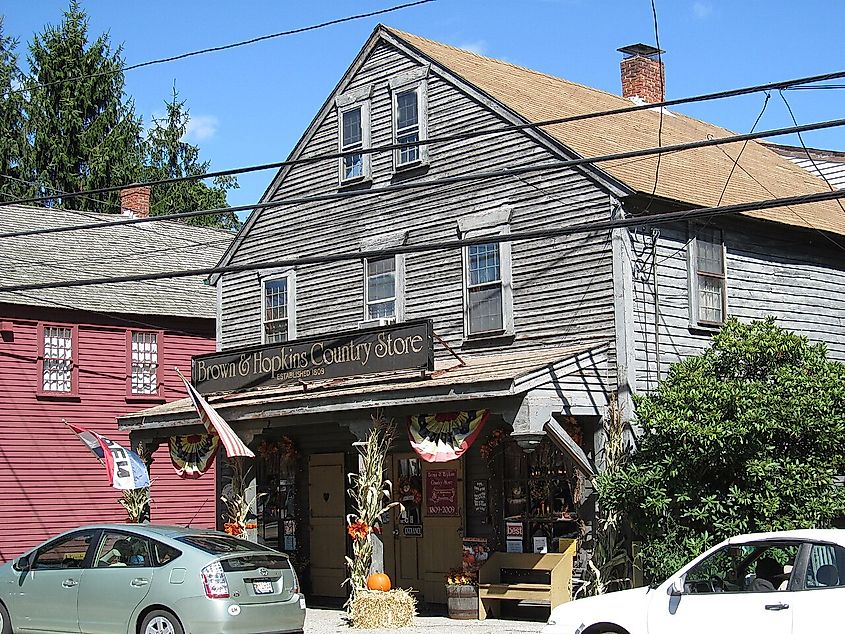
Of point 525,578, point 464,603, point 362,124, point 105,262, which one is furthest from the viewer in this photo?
point 105,262

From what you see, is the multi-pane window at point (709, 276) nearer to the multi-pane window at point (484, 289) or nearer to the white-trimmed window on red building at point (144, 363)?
the multi-pane window at point (484, 289)

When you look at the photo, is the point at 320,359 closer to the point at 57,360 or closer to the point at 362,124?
the point at 362,124

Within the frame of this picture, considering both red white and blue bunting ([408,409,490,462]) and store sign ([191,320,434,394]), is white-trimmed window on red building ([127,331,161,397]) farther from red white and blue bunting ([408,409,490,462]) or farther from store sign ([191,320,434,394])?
red white and blue bunting ([408,409,490,462])

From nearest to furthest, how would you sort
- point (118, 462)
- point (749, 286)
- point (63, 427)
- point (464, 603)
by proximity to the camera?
point (464, 603), point (749, 286), point (118, 462), point (63, 427)

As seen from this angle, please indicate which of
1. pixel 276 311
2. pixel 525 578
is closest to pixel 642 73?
pixel 276 311

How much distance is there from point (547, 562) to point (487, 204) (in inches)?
238

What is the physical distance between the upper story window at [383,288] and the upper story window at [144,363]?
33.2 ft

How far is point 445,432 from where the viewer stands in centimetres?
1741

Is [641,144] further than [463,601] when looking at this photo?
Yes

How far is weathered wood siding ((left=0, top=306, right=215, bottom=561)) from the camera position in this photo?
91.2ft

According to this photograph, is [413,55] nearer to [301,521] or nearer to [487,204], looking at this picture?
[487,204]

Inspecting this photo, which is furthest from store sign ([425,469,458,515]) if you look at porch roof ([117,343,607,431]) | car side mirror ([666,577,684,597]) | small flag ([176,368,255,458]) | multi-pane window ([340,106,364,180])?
car side mirror ([666,577,684,597])

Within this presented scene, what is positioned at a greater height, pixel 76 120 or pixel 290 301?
pixel 76 120

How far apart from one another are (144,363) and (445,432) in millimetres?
14753
